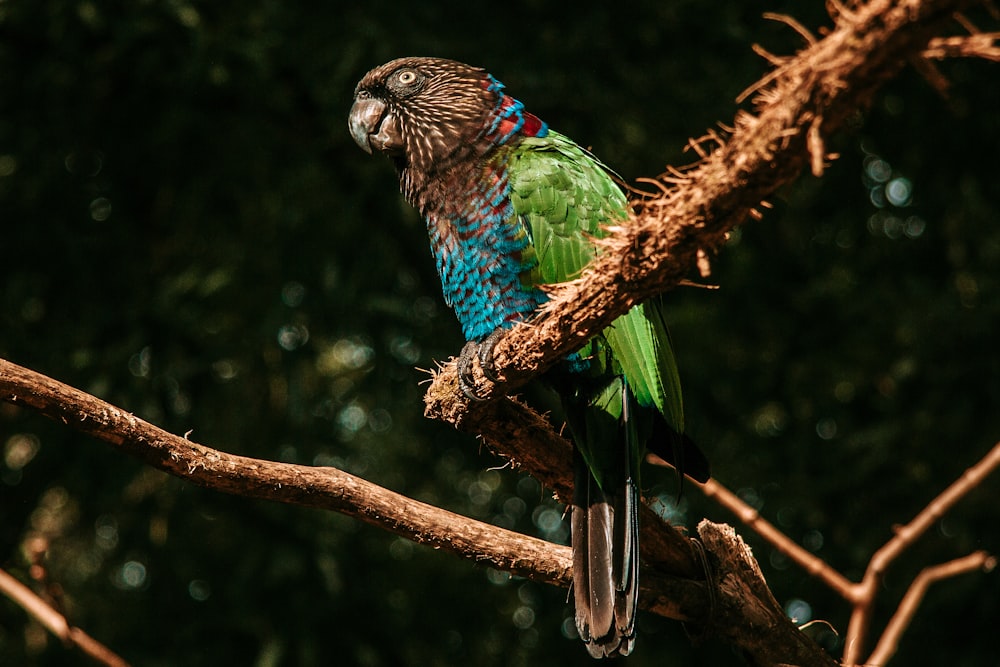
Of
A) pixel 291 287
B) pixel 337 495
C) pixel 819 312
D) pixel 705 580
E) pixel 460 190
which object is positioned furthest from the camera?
pixel 819 312

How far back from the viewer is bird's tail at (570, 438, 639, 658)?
2.10m

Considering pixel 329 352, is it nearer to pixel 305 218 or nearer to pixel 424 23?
pixel 305 218

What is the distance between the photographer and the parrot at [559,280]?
214 centimetres

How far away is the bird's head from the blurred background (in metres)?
0.77

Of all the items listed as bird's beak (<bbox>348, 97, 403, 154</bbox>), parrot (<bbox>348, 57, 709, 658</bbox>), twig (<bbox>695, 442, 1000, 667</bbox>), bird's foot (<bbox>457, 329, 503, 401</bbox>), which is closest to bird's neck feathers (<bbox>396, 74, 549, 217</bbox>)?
parrot (<bbox>348, 57, 709, 658</bbox>)

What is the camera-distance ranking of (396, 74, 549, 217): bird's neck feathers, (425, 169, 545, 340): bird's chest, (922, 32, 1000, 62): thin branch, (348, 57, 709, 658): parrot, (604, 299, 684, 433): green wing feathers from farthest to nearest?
(396, 74, 549, 217): bird's neck feathers → (425, 169, 545, 340): bird's chest → (604, 299, 684, 433): green wing feathers → (348, 57, 709, 658): parrot → (922, 32, 1000, 62): thin branch

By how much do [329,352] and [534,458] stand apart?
1942mm

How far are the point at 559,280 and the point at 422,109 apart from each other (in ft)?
2.47

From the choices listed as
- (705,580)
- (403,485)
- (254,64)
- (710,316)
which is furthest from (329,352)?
(705,580)

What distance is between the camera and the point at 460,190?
100 inches

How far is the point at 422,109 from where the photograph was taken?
2.75m

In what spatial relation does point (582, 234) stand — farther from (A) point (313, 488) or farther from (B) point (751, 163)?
(B) point (751, 163)

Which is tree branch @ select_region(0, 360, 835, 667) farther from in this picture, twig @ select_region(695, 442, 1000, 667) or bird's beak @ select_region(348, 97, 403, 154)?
bird's beak @ select_region(348, 97, 403, 154)

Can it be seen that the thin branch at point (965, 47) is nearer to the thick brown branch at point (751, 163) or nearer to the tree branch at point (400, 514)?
the thick brown branch at point (751, 163)
